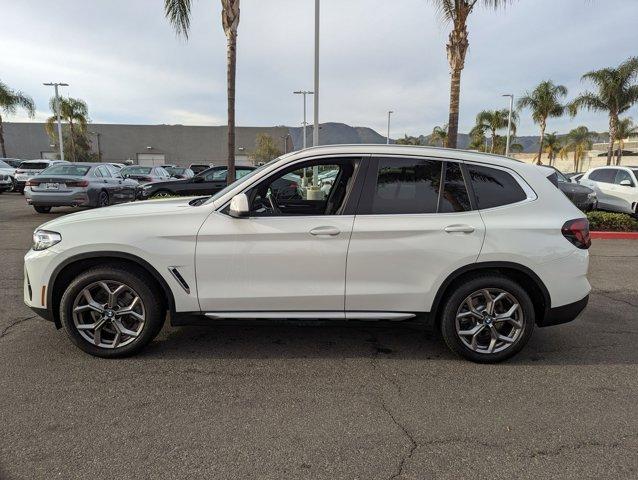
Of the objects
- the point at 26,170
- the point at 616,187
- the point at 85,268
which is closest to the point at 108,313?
the point at 85,268

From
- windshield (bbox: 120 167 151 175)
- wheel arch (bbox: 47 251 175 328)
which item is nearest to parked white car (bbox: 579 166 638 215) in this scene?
wheel arch (bbox: 47 251 175 328)

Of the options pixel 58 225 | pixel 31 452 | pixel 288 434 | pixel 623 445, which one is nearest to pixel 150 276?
pixel 58 225

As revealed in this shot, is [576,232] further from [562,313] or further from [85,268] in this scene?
[85,268]

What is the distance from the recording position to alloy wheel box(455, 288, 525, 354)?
3.58m

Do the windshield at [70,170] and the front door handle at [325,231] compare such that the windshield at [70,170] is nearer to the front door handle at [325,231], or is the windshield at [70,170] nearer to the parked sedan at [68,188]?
the parked sedan at [68,188]

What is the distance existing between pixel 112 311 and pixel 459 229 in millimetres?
2881

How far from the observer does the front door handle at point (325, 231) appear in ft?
11.2

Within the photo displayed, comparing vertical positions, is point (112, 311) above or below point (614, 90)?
below

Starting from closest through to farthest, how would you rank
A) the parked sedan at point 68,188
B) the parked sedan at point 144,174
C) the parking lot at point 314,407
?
the parking lot at point 314,407, the parked sedan at point 68,188, the parked sedan at point 144,174

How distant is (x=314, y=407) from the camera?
2998mm

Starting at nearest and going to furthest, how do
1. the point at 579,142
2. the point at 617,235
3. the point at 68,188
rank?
the point at 617,235 → the point at 68,188 → the point at 579,142

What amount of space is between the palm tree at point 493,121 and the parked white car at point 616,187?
94.6 feet

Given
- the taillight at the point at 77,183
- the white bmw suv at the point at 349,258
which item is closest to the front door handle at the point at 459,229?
the white bmw suv at the point at 349,258

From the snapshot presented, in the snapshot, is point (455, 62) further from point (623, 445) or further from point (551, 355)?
point (623, 445)
